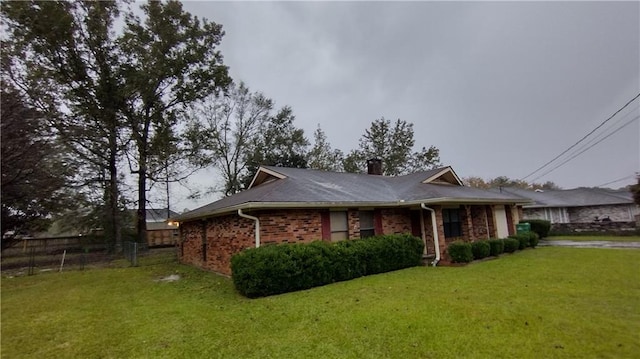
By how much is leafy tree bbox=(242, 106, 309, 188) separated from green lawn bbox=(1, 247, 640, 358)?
1875cm

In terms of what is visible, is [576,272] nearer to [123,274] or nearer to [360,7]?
[360,7]

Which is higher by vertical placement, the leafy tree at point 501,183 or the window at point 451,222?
the leafy tree at point 501,183

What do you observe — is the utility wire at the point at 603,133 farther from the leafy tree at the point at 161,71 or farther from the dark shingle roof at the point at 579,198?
the leafy tree at the point at 161,71

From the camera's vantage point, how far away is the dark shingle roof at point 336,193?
9234 millimetres

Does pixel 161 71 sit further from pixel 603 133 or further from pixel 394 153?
pixel 603 133

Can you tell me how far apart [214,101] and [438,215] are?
72.6ft

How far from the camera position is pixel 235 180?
2752 centimetres

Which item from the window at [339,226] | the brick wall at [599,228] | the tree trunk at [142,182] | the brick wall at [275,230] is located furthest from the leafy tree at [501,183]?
the tree trunk at [142,182]

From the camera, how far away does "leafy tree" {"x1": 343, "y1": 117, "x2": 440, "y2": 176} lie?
33.8 meters

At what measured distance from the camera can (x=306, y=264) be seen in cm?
781

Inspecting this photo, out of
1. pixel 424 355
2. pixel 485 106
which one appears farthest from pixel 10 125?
pixel 485 106

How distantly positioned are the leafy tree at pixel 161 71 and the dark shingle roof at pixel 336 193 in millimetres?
10892

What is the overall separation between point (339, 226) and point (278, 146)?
756 inches

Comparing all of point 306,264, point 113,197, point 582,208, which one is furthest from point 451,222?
point 582,208
